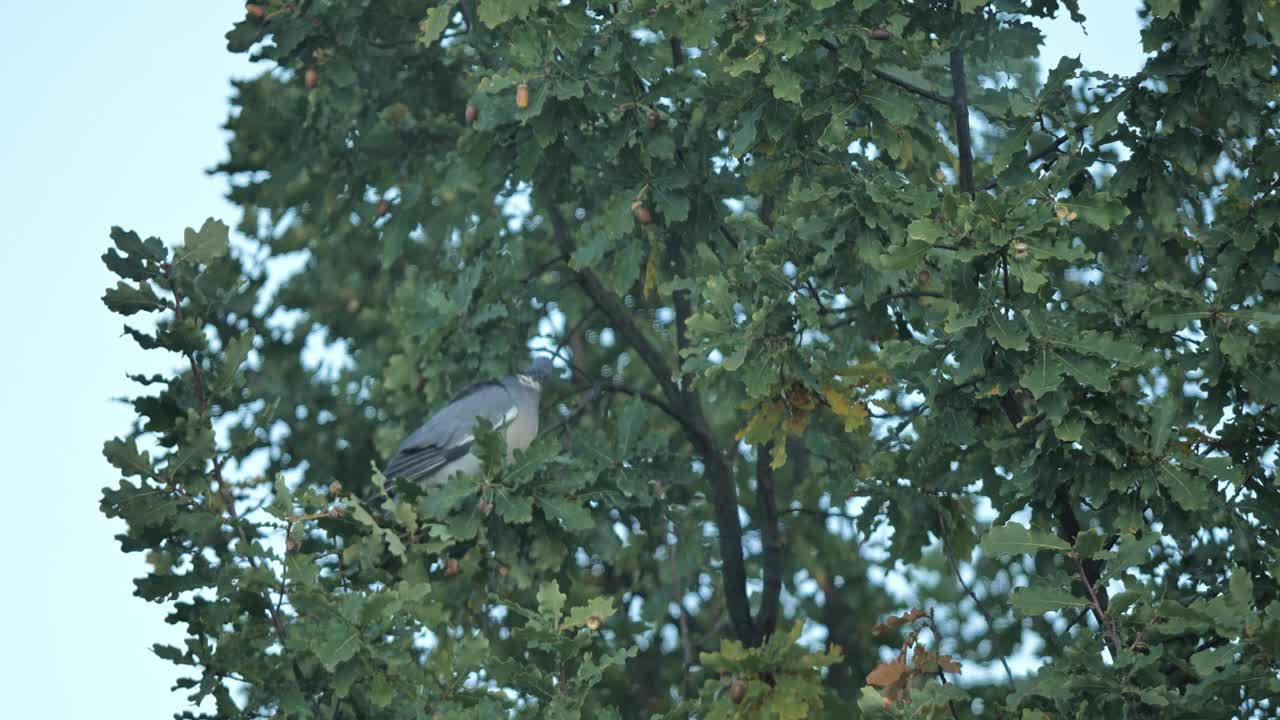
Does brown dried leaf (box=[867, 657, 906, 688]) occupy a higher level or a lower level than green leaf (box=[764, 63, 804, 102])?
lower

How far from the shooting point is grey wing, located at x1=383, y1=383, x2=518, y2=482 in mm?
9797

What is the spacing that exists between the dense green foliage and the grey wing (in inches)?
7.9

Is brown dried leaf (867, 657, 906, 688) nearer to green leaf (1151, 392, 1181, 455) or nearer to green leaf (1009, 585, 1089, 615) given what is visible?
green leaf (1009, 585, 1089, 615)

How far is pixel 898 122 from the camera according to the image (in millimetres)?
7645

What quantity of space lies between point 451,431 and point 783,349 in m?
2.87

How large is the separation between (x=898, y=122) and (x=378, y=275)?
877cm

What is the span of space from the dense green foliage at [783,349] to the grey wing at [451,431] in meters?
0.20

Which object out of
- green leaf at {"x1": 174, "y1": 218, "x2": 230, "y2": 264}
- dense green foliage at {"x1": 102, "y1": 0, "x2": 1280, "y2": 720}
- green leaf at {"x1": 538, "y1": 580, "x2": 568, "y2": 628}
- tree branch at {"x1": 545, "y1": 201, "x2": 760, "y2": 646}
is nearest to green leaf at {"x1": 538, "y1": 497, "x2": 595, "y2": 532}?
dense green foliage at {"x1": 102, "y1": 0, "x2": 1280, "y2": 720}

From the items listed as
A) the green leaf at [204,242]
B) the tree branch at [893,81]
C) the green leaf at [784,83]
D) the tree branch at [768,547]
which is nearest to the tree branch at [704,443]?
the tree branch at [768,547]

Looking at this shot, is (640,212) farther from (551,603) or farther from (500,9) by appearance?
(551,603)

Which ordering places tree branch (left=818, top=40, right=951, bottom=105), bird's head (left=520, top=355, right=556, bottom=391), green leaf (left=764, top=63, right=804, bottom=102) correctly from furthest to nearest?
bird's head (left=520, top=355, right=556, bottom=391) → tree branch (left=818, top=40, right=951, bottom=105) → green leaf (left=764, top=63, right=804, bottom=102)

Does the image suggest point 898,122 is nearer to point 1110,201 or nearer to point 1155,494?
point 1110,201

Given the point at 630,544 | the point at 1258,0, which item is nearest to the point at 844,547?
the point at 630,544

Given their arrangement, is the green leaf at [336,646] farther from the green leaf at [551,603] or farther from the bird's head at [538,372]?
the bird's head at [538,372]
